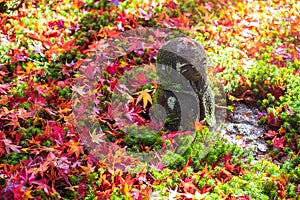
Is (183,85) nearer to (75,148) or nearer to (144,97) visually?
(144,97)

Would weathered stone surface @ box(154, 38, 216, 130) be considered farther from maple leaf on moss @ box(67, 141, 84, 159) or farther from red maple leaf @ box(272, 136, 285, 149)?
maple leaf on moss @ box(67, 141, 84, 159)

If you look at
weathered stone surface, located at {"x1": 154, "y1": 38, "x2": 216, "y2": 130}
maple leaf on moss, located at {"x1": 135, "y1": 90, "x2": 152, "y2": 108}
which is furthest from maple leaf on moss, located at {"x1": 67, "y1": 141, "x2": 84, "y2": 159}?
weathered stone surface, located at {"x1": 154, "y1": 38, "x2": 216, "y2": 130}

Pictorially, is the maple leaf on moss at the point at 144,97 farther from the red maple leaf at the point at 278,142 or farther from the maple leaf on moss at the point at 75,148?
the red maple leaf at the point at 278,142

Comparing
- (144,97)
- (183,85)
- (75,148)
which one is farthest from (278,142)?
(75,148)

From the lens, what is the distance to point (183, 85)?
3141mm

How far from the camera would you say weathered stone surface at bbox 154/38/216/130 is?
3055 millimetres

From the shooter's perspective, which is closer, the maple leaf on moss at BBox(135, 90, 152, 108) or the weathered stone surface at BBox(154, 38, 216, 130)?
the weathered stone surface at BBox(154, 38, 216, 130)

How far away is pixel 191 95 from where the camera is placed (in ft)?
10.4

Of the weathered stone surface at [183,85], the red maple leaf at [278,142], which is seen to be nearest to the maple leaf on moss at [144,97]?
the weathered stone surface at [183,85]

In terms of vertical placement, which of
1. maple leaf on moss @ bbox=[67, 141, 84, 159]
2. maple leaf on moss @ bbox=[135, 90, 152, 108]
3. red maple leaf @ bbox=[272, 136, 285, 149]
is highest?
maple leaf on moss @ bbox=[135, 90, 152, 108]

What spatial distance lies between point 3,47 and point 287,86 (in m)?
2.63

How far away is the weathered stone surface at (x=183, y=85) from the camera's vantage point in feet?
10.0

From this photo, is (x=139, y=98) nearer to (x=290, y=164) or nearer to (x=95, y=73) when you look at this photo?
(x=95, y=73)

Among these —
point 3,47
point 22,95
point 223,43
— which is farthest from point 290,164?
point 3,47
